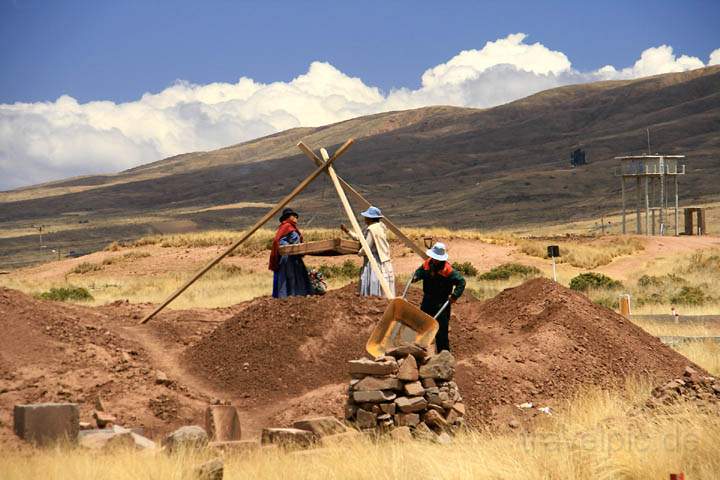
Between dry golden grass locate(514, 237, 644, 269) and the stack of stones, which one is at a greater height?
the stack of stones

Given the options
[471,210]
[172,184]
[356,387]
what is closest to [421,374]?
[356,387]

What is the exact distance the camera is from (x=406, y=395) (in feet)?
36.0

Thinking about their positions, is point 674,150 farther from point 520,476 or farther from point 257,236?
point 520,476

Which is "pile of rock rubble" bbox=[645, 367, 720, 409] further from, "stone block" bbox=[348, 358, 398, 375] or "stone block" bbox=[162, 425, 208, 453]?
"stone block" bbox=[162, 425, 208, 453]

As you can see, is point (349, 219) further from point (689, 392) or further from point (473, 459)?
point (473, 459)

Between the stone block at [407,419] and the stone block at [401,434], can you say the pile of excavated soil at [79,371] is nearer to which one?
the stone block at [407,419]

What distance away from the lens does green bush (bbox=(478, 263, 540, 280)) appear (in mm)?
32094

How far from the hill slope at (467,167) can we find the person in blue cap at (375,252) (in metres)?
62.4

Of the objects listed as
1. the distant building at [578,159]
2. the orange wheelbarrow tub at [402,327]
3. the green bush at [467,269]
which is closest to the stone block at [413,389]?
the orange wheelbarrow tub at [402,327]

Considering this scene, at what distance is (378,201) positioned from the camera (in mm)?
109250

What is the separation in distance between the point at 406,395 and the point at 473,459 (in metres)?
2.41

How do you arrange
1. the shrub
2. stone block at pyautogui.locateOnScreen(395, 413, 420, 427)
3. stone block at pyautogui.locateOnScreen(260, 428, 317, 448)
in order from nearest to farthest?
stone block at pyautogui.locateOnScreen(260, 428, 317, 448) → stone block at pyautogui.locateOnScreen(395, 413, 420, 427) → the shrub

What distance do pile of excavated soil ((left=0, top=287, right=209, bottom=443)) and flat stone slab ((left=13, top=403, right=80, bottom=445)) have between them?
48 centimetres

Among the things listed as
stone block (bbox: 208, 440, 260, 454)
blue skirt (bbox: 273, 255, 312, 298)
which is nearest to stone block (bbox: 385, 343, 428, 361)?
stone block (bbox: 208, 440, 260, 454)
